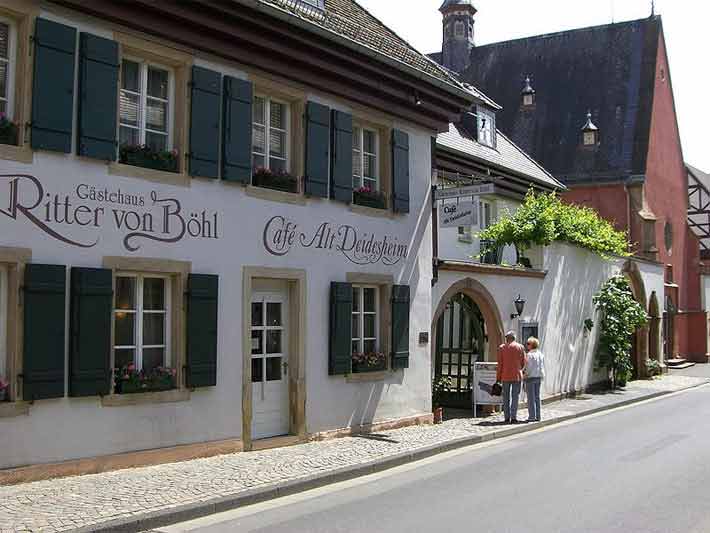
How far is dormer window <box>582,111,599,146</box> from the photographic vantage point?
3659 cm

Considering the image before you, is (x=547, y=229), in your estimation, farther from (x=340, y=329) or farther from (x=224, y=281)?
(x=224, y=281)

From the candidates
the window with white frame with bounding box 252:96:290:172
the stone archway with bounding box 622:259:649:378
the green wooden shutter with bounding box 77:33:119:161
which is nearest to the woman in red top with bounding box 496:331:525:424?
the window with white frame with bounding box 252:96:290:172

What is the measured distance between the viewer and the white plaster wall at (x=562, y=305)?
17.9m

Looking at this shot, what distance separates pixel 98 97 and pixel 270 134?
10.2 ft

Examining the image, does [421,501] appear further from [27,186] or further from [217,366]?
[27,186]

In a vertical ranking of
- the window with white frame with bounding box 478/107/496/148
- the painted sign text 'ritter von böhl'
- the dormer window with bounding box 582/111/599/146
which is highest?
the dormer window with bounding box 582/111/599/146

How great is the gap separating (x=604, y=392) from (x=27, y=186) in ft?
55.8

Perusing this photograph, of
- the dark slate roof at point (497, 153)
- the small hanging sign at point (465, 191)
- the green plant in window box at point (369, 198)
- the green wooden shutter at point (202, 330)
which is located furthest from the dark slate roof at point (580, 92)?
the green wooden shutter at point (202, 330)

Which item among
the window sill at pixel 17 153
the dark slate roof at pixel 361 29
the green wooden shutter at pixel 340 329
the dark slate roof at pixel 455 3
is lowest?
the green wooden shutter at pixel 340 329

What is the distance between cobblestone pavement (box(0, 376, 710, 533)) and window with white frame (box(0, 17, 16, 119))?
154 inches

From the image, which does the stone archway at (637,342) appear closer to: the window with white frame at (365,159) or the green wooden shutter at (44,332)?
the window with white frame at (365,159)

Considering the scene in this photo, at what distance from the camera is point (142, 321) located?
1017cm

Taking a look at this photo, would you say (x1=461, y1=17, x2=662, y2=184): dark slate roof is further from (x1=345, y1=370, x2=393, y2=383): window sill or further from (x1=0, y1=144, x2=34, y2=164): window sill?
(x1=0, y1=144, x2=34, y2=164): window sill

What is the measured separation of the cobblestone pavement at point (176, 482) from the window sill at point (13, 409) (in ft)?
2.36
